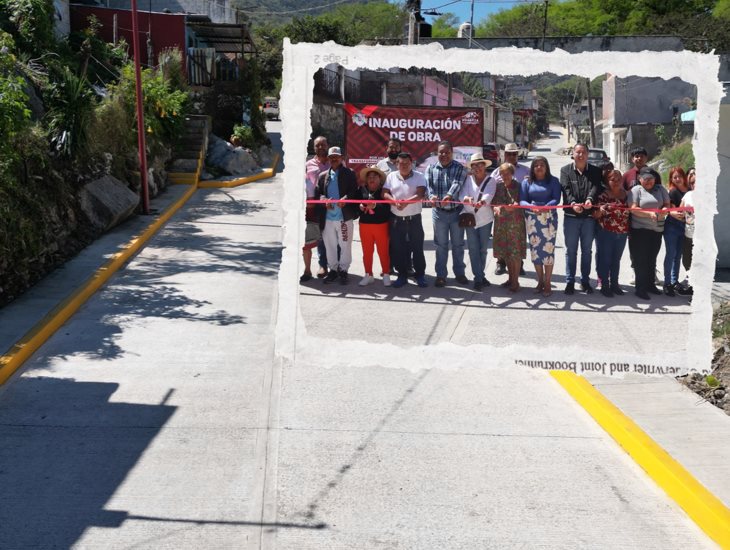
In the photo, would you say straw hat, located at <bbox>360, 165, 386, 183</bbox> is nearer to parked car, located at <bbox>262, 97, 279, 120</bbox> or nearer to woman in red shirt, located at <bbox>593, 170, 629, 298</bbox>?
woman in red shirt, located at <bbox>593, 170, 629, 298</bbox>

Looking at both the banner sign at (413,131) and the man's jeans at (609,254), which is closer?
the man's jeans at (609,254)

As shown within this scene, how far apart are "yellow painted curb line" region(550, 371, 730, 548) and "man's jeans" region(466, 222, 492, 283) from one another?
2121 mm

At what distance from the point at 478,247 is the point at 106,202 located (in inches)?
523

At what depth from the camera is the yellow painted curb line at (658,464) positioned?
207 inches

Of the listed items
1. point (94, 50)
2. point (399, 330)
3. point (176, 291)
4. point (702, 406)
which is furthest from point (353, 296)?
point (94, 50)

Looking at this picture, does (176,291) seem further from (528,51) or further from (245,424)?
(528,51)

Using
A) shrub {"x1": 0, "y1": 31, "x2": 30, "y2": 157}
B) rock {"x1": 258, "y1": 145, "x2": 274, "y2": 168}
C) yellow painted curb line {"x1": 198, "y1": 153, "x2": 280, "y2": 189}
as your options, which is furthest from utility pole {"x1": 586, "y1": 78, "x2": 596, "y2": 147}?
rock {"x1": 258, "y1": 145, "x2": 274, "y2": 168}

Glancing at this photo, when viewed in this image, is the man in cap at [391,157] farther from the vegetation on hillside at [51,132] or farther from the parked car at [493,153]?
→ the vegetation on hillside at [51,132]

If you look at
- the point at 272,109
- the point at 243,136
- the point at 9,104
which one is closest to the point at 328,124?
the point at 9,104

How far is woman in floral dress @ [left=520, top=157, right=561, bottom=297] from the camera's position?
4492mm

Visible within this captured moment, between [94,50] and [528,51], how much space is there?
80.7 feet

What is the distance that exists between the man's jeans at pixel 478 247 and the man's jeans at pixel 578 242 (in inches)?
16.1

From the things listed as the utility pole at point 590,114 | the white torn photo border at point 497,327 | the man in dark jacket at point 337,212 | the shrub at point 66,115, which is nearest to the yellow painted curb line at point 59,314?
the shrub at point 66,115

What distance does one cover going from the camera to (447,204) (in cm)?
471
